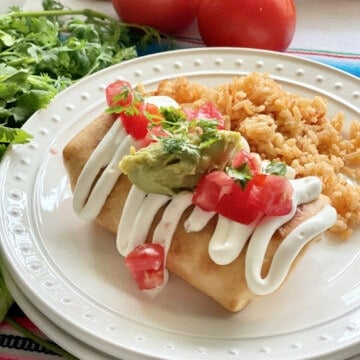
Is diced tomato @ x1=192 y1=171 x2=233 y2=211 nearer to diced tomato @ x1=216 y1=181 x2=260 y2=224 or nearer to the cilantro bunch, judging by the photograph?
diced tomato @ x1=216 y1=181 x2=260 y2=224

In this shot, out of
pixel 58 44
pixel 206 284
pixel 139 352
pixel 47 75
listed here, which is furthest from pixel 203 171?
pixel 58 44

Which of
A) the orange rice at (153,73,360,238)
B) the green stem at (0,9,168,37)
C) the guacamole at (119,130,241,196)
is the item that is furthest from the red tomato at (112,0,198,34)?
the guacamole at (119,130,241,196)

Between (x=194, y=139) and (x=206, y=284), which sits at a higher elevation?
(x=194, y=139)

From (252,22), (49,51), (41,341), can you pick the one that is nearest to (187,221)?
(41,341)

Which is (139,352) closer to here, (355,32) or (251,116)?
(251,116)

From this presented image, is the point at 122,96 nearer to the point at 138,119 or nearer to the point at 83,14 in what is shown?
the point at 138,119

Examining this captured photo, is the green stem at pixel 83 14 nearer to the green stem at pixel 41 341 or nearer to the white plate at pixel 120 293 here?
the white plate at pixel 120 293
